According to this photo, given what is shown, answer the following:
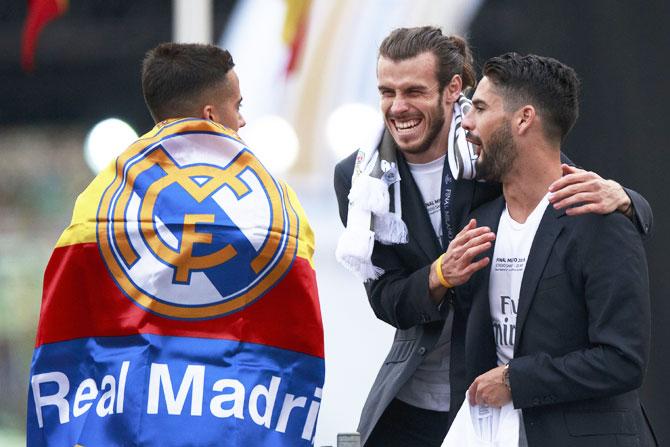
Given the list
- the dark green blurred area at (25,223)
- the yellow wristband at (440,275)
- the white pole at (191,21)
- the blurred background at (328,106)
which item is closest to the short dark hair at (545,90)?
the yellow wristband at (440,275)

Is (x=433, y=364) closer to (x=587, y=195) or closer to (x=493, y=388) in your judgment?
(x=493, y=388)

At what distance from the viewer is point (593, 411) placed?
3482 millimetres

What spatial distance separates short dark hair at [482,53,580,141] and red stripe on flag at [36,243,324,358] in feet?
2.60

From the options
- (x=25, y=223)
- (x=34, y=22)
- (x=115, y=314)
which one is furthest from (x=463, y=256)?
(x=34, y=22)

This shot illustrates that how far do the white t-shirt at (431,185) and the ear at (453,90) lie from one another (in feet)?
0.63

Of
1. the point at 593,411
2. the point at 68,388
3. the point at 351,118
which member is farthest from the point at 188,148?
the point at 351,118

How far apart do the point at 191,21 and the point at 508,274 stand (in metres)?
5.08

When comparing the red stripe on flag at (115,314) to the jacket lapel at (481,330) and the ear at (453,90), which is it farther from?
the ear at (453,90)

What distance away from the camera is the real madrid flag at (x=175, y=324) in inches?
138

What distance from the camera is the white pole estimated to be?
829 cm

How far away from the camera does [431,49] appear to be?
4.11 m

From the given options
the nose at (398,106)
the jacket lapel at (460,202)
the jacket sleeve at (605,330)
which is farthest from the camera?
the nose at (398,106)

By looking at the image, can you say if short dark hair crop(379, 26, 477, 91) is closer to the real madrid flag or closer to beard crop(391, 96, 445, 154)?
beard crop(391, 96, 445, 154)

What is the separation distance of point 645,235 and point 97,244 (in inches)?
57.6
